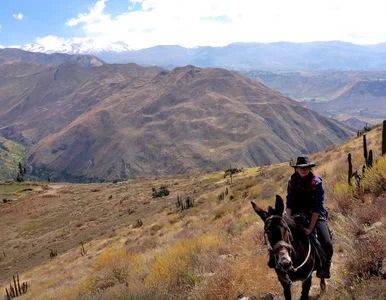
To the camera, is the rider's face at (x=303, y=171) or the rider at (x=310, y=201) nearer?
the rider at (x=310, y=201)

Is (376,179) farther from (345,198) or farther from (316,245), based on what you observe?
(316,245)

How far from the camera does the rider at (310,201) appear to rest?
195 inches

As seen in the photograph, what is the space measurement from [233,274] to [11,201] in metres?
68.9

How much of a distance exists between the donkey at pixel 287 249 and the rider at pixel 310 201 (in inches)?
13.9

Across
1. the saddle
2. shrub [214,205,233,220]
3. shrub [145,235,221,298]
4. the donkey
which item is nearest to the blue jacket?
the saddle

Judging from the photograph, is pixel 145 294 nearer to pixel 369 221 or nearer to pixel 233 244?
pixel 233 244

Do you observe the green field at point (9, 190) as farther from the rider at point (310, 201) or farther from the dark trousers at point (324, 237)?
the dark trousers at point (324, 237)

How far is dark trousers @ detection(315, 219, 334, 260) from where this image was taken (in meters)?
4.97

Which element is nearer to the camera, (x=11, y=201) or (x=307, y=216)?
(x=307, y=216)

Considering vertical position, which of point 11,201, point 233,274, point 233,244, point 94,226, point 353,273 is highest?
point 353,273

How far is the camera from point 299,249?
4.44 m

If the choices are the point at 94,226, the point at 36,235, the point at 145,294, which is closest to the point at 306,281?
the point at 145,294

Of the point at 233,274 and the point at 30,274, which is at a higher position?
the point at 233,274

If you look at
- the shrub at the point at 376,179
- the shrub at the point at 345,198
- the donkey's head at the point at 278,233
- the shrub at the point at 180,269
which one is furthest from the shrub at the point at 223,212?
the donkey's head at the point at 278,233
